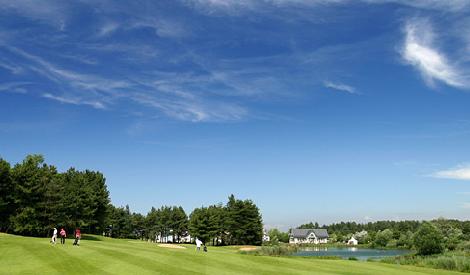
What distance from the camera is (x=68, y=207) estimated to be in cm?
7700

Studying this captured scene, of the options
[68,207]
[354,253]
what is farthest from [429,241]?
[68,207]

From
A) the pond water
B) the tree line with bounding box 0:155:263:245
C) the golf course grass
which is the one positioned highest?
the tree line with bounding box 0:155:263:245

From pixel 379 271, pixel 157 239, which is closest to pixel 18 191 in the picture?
pixel 379 271

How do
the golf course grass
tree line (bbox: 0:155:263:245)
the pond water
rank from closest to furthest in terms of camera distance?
the golf course grass, tree line (bbox: 0:155:263:245), the pond water

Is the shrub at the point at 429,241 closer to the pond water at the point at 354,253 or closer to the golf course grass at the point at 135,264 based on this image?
the pond water at the point at 354,253

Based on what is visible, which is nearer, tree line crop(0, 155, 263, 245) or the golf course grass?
the golf course grass

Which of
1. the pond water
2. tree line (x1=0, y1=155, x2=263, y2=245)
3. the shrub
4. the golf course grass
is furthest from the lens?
the pond water

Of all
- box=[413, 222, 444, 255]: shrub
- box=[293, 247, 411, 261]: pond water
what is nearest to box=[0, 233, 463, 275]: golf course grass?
box=[293, 247, 411, 261]: pond water

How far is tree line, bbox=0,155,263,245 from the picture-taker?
69688mm

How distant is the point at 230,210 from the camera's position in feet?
373

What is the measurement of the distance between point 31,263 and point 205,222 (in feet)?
242

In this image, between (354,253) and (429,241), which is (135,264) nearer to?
(429,241)

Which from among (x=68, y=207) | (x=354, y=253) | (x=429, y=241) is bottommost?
(x=354, y=253)

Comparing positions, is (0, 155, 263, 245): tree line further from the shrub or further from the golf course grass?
the shrub
